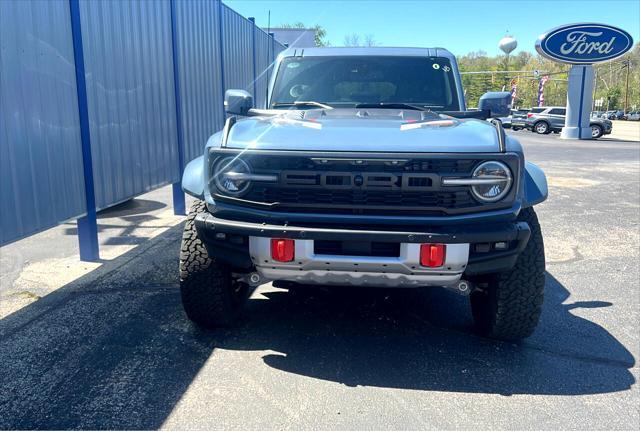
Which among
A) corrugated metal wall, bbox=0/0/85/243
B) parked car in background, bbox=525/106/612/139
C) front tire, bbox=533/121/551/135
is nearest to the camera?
Result: corrugated metal wall, bbox=0/0/85/243

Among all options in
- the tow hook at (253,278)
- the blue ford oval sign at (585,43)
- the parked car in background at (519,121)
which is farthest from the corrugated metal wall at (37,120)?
the parked car in background at (519,121)

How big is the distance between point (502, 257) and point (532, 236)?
482 mm

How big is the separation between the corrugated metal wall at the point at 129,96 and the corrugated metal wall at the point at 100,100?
0.01 metres

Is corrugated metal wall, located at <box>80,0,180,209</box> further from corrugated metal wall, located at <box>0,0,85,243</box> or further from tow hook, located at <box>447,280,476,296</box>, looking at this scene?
tow hook, located at <box>447,280,476,296</box>

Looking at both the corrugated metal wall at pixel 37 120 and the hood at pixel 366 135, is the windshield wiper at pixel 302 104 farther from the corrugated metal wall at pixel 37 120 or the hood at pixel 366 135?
the corrugated metal wall at pixel 37 120

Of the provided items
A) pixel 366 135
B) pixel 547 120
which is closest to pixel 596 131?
pixel 547 120

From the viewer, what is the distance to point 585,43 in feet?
74.3

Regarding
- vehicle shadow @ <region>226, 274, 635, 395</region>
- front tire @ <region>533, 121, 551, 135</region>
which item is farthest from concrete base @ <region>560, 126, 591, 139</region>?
vehicle shadow @ <region>226, 274, 635, 395</region>

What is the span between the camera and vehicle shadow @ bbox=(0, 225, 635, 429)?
2.86m

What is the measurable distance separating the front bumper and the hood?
0.43 m

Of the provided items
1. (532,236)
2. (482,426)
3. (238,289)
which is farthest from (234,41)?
(482,426)

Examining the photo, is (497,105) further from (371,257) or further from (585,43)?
(585,43)

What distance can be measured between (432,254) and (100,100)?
13.0 ft

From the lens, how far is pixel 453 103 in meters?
4.36
